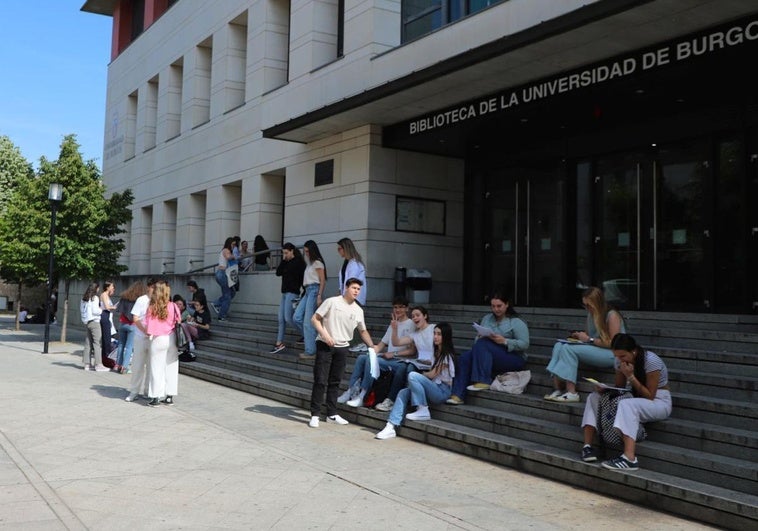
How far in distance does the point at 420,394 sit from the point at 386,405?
727 mm

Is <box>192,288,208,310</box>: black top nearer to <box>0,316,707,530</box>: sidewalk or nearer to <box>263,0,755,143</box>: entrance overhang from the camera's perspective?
<box>263,0,755,143</box>: entrance overhang

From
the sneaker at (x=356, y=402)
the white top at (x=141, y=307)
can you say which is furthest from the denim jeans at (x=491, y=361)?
the white top at (x=141, y=307)

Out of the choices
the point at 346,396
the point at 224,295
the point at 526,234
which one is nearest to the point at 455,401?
the point at 346,396

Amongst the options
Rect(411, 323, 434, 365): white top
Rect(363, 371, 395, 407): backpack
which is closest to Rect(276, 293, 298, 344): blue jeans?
Rect(363, 371, 395, 407): backpack

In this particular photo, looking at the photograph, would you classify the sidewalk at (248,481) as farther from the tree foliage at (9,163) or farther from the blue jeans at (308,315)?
the tree foliage at (9,163)

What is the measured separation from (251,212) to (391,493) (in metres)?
15.4

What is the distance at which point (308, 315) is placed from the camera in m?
13.1

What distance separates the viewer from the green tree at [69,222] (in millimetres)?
21172

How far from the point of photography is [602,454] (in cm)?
702

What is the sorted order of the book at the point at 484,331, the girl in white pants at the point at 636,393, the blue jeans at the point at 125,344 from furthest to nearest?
the blue jeans at the point at 125,344 → the book at the point at 484,331 → the girl in white pants at the point at 636,393

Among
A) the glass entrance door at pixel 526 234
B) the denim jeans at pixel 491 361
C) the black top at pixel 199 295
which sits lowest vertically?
the denim jeans at pixel 491 361

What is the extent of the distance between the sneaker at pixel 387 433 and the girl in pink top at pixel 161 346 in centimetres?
379

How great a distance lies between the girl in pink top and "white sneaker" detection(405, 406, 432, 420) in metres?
4.05

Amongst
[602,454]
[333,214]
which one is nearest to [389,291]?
[333,214]
